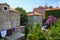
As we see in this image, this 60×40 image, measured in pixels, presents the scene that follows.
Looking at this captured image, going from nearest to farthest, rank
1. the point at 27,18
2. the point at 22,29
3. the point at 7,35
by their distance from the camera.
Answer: the point at 7,35 < the point at 22,29 < the point at 27,18

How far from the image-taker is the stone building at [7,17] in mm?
30200

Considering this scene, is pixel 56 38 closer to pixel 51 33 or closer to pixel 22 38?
pixel 51 33

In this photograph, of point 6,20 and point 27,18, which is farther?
point 27,18

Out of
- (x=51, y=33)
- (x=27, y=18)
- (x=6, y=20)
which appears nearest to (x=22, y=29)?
(x=6, y=20)

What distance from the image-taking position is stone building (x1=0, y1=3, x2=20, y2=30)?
3020 cm

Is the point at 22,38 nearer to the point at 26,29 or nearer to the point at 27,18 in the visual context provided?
the point at 26,29

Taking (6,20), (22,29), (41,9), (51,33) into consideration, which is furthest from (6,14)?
(41,9)

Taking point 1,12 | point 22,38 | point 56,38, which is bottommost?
point 22,38

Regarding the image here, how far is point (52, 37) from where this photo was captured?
20156 mm

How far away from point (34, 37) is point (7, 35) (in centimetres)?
981

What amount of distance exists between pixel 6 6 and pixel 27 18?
9.92 m

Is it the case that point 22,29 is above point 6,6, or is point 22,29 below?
below

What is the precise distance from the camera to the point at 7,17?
103ft

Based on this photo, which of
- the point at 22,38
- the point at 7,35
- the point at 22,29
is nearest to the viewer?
the point at 7,35
